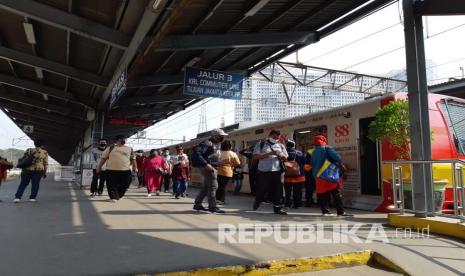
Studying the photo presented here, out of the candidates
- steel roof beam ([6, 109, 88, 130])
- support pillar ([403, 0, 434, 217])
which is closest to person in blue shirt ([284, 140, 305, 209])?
support pillar ([403, 0, 434, 217])

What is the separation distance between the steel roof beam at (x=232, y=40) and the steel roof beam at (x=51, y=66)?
4428mm

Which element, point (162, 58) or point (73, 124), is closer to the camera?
point (162, 58)

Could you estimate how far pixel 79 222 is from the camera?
6598 millimetres

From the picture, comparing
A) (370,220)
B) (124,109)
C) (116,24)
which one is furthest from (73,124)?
(370,220)

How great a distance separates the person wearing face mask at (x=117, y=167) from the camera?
9.98 m

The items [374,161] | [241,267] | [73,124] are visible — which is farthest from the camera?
[73,124]

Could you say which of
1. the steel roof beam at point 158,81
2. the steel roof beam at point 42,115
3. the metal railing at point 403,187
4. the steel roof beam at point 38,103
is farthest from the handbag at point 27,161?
the steel roof beam at point 42,115

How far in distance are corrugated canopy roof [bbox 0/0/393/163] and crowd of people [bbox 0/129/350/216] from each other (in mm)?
2809

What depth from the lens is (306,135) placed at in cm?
1085

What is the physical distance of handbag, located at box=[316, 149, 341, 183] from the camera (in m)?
7.72

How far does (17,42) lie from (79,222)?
8.14 m

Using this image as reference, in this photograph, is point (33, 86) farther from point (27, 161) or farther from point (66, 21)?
point (27, 161)

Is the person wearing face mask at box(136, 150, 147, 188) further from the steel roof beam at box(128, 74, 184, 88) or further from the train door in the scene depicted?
the train door

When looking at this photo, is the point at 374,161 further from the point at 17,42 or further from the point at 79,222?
the point at 17,42
